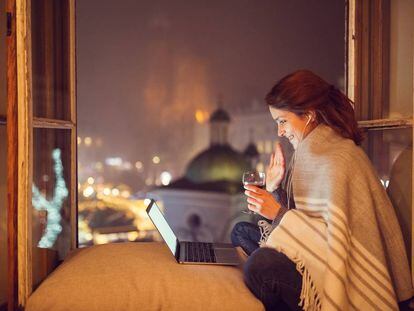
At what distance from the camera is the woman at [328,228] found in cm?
170

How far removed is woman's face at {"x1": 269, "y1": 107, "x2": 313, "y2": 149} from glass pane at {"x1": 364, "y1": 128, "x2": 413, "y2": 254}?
0.42 meters

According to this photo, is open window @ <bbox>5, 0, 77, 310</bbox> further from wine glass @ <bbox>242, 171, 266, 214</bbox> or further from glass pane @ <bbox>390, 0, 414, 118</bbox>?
glass pane @ <bbox>390, 0, 414, 118</bbox>

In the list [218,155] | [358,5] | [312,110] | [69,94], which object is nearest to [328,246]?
[312,110]

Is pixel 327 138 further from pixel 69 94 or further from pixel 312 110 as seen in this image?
pixel 69 94

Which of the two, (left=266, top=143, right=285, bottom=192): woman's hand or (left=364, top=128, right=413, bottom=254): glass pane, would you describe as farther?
(left=266, top=143, right=285, bottom=192): woman's hand

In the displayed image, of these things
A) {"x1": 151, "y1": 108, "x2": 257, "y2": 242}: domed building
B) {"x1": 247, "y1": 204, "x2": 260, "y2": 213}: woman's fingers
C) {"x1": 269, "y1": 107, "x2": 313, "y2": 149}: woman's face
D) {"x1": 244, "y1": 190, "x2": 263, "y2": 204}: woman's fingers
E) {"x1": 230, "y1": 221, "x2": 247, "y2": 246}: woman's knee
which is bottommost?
{"x1": 151, "y1": 108, "x2": 257, "y2": 242}: domed building

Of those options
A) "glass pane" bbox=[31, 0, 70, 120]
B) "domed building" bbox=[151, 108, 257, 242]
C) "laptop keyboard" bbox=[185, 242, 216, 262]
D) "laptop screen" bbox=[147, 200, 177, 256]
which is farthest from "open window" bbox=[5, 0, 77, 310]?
"domed building" bbox=[151, 108, 257, 242]

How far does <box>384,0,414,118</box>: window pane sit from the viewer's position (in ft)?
6.81

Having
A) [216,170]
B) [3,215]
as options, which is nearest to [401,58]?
[3,215]

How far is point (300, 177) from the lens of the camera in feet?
6.18

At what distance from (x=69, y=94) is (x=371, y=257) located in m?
1.74

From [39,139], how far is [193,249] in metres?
0.89

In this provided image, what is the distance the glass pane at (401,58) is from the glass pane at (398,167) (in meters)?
0.10

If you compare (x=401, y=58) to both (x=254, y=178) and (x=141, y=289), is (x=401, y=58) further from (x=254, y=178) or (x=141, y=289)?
(x=141, y=289)
